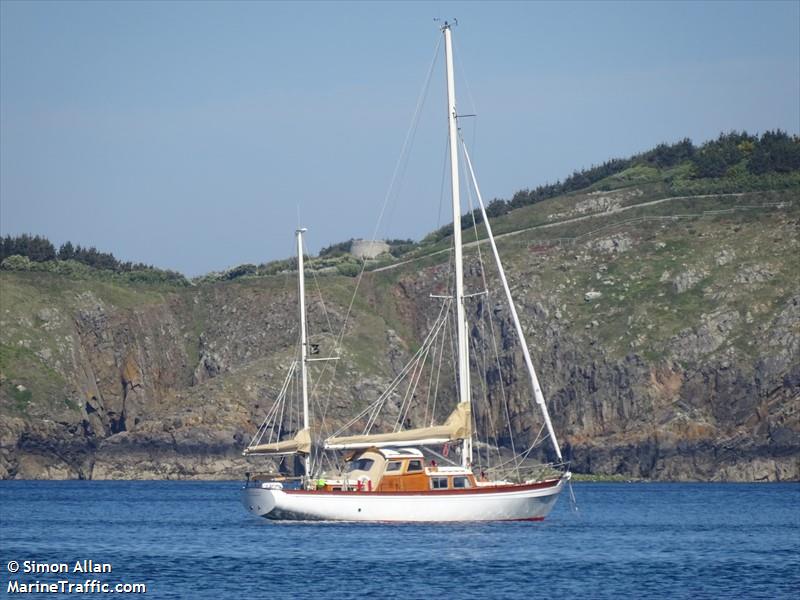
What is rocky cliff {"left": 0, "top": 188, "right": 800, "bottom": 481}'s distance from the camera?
121 metres

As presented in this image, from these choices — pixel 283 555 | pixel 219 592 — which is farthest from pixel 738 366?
pixel 219 592

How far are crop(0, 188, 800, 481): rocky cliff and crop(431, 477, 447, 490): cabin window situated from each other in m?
48.7

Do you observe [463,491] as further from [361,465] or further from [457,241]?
[457,241]

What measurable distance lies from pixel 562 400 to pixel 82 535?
72478 mm

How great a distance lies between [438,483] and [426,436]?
2283 mm

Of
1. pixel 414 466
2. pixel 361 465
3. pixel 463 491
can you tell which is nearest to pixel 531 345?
pixel 361 465

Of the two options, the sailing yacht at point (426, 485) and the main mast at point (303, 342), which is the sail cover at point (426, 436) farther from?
the main mast at point (303, 342)

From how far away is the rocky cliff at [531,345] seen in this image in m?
121

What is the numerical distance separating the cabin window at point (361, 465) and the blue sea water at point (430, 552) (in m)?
2.42

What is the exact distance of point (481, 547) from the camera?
5466cm

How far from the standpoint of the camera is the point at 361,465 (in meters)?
64.2

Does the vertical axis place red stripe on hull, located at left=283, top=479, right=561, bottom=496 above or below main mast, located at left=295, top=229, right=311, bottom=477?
below

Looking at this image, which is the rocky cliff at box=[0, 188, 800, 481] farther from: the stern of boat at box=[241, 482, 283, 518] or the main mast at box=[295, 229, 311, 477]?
the stern of boat at box=[241, 482, 283, 518]

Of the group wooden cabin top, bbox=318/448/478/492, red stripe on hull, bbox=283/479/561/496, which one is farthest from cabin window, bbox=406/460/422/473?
red stripe on hull, bbox=283/479/561/496
